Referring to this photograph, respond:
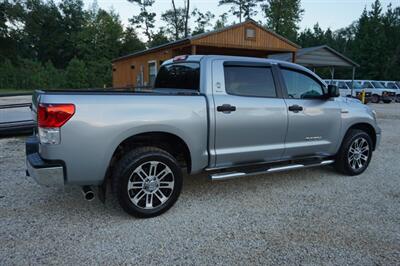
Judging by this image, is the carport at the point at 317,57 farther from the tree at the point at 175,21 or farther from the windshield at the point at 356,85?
the tree at the point at 175,21

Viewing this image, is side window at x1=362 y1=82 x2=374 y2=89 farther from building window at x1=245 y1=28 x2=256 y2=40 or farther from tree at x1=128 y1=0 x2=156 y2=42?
tree at x1=128 y1=0 x2=156 y2=42

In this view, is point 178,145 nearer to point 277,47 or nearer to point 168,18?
point 277,47

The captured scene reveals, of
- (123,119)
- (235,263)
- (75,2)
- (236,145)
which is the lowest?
(235,263)

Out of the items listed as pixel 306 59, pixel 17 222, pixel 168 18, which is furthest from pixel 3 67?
pixel 17 222

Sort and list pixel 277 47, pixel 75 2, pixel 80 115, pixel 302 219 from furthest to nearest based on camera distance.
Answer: pixel 75 2 → pixel 277 47 → pixel 302 219 → pixel 80 115

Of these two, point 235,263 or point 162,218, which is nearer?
point 235,263

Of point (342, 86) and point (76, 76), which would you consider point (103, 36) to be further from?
point (342, 86)

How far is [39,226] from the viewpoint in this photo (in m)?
3.20

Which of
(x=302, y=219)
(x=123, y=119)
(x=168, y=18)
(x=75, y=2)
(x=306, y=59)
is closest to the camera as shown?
(x=123, y=119)

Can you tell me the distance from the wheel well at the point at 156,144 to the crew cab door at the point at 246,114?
0.42 meters

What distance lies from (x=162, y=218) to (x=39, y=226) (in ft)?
4.30

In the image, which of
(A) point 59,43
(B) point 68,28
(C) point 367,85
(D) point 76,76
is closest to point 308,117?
(C) point 367,85

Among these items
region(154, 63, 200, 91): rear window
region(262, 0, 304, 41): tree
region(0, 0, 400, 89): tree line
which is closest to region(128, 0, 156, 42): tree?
region(0, 0, 400, 89): tree line

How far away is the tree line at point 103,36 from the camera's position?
40812 mm
